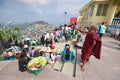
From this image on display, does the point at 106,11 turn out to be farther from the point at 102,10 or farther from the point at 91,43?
the point at 91,43

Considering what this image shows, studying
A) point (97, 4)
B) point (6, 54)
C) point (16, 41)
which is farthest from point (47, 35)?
point (97, 4)

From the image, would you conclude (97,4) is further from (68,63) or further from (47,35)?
(68,63)

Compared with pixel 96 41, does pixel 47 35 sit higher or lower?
lower

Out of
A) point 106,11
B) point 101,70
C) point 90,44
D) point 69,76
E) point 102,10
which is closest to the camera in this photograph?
point 69,76

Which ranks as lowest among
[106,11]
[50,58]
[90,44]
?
[50,58]

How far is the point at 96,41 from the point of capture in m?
4.45

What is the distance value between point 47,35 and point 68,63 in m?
4.19

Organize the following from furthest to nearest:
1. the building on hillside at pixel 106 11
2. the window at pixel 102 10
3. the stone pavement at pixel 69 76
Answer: the window at pixel 102 10 < the building on hillside at pixel 106 11 < the stone pavement at pixel 69 76

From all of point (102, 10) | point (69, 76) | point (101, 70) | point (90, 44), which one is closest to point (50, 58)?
point (69, 76)

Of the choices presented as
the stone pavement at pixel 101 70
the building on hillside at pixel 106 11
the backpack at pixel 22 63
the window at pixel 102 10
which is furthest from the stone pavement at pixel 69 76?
the window at pixel 102 10

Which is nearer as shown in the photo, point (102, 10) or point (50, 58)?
point (50, 58)

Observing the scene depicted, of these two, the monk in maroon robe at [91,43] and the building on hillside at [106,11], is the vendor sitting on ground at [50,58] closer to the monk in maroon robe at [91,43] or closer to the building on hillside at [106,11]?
the monk in maroon robe at [91,43]

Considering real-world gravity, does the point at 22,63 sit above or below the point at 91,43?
below

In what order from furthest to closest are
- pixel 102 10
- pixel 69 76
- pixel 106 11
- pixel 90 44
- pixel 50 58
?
pixel 102 10, pixel 106 11, pixel 50 58, pixel 90 44, pixel 69 76
